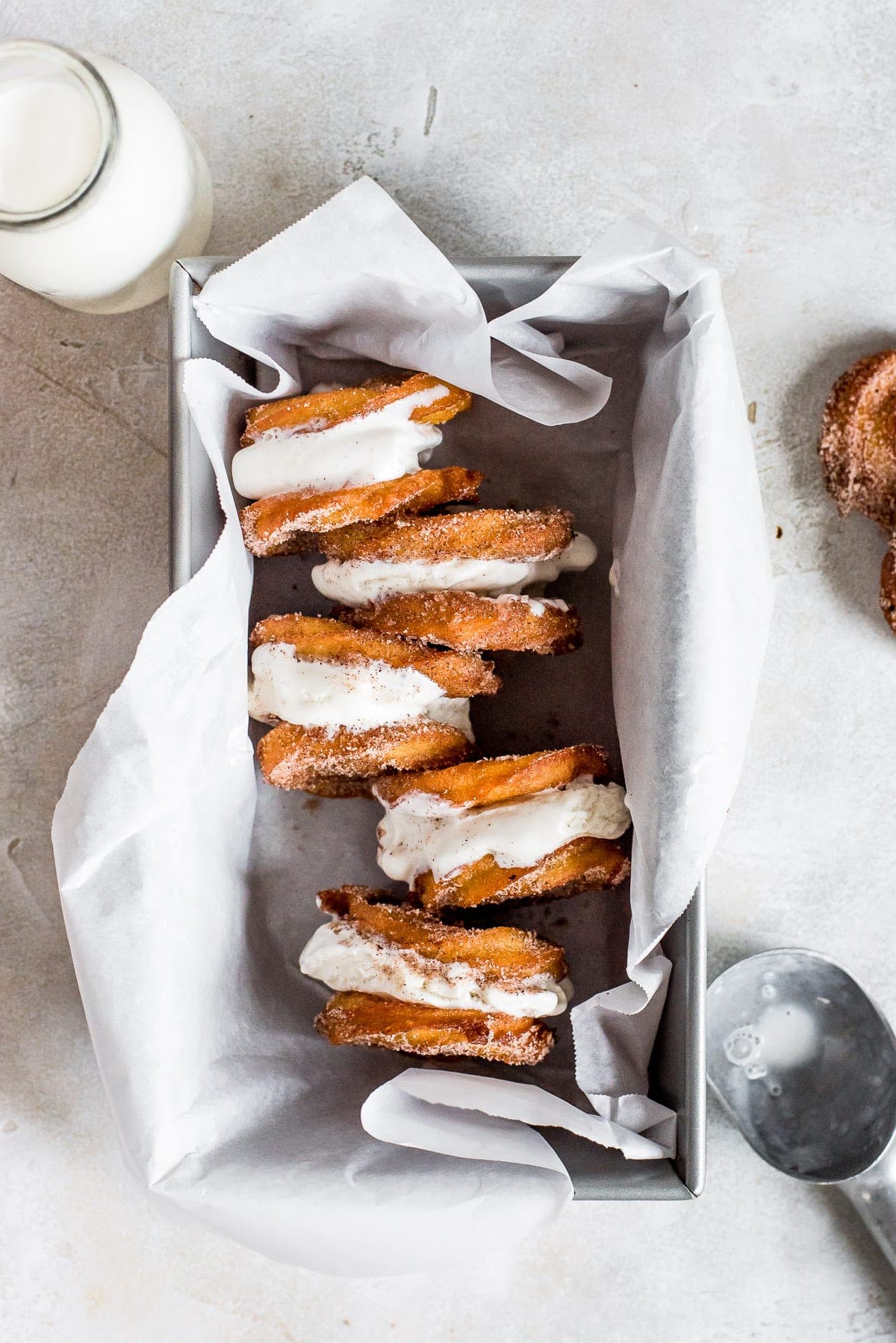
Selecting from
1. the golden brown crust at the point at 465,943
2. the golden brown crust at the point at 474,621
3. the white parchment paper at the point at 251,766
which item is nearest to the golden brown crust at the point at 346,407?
the white parchment paper at the point at 251,766

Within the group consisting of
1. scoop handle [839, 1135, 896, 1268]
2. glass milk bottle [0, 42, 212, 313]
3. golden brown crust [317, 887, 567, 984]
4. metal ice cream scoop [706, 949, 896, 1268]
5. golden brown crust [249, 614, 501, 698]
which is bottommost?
scoop handle [839, 1135, 896, 1268]

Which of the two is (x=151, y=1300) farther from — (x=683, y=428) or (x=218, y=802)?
(x=683, y=428)

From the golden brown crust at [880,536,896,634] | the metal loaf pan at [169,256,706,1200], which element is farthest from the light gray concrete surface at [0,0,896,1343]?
the metal loaf pan at [169,256,706,1200]

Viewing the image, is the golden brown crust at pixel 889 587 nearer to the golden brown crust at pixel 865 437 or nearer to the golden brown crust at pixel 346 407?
the golden brown crust at pixel 865 437

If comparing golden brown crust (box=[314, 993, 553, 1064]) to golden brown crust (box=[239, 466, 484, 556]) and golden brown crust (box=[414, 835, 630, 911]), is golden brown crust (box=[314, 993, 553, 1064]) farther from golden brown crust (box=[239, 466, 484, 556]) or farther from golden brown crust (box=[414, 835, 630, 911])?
golden brown crust (box=[239, 466, 484, 556])

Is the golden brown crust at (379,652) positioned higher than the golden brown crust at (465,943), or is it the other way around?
the golden brown crust at (379,652)

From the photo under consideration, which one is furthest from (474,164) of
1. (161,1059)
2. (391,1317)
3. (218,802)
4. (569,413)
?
(391,1317)

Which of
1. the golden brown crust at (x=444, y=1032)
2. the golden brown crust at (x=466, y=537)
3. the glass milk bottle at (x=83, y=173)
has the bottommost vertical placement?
the golden brown crust at (x=444, y=1032)

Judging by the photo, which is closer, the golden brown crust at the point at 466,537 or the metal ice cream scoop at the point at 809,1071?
the golden brown crust at the point at 466,537
